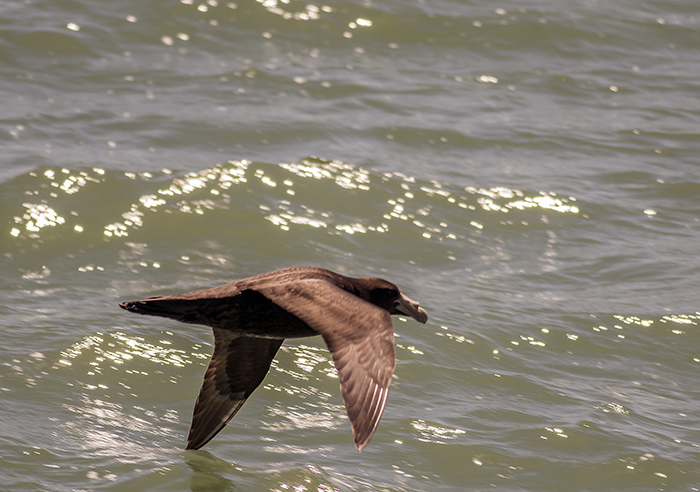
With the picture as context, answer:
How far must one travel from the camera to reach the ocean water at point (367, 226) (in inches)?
225

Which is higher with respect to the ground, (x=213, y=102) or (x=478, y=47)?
(x=478, y=47)

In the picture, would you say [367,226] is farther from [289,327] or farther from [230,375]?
[289,327]

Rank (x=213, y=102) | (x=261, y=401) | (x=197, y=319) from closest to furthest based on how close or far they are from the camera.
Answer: (x=197, y=319) < (x=261, y=401) < (x=213, y=102)

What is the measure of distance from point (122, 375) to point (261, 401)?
95 cm

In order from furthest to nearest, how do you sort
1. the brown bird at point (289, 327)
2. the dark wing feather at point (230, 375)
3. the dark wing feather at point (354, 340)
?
1. the dark wing feather at point (230, 375)
2. the brown bird at point (289, 327)
3. the dark wing feather at point (354, 340)

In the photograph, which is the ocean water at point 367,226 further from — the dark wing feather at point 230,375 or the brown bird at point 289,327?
the brown bird at point 289,327

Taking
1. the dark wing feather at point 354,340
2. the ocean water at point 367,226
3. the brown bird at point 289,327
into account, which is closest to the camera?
the dark wing feather at point 354,340

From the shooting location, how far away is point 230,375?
5.66m

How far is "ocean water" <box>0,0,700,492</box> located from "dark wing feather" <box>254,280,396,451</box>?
115 cm

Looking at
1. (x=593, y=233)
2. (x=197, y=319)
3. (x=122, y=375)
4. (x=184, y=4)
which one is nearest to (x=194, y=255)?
(x=122, y=375)

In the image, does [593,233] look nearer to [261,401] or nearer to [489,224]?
[489,224]

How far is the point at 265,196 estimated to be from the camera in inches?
352

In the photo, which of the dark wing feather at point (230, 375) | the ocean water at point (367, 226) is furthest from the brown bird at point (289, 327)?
the ocean water at point (367, 226)

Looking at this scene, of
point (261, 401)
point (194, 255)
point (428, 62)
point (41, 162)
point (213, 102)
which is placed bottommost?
point (261, 401)
